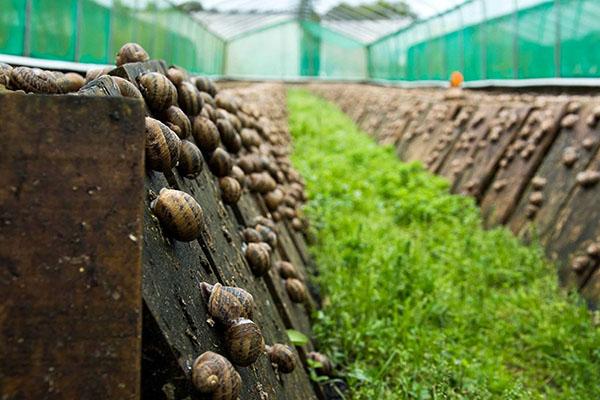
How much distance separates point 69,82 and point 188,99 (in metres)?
0.40

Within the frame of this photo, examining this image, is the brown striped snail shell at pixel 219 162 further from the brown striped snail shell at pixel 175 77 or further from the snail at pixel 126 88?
the snail at pixel 126 88

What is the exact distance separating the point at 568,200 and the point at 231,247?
10.3 ft

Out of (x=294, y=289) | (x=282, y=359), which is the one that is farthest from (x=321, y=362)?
(x=282, y=359)

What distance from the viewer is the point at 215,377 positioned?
1.18m

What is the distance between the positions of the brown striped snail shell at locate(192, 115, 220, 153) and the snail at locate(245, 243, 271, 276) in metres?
0.39

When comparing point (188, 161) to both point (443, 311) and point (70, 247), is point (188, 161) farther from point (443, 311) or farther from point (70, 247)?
point (443, 311)

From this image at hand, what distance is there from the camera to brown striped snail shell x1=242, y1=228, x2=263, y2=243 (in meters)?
2.30

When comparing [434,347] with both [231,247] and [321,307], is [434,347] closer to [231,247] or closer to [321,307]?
[321,307]

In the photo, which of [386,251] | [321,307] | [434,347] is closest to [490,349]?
[434,347]

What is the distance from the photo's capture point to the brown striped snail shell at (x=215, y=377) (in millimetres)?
1157

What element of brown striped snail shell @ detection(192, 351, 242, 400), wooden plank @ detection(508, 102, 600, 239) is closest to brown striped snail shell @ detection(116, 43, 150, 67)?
brown striped snail shell @ detection(192, 351, 242, 400)

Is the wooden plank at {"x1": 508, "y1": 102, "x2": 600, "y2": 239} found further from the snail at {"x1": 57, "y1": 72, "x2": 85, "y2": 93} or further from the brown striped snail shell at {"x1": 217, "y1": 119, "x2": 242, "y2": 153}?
the snail at {"x1": 57, "y1": 72, "x2": 85, "y2": 93}

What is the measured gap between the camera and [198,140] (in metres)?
2.16

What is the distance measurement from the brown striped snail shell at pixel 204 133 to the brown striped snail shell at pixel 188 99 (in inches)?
1.4
